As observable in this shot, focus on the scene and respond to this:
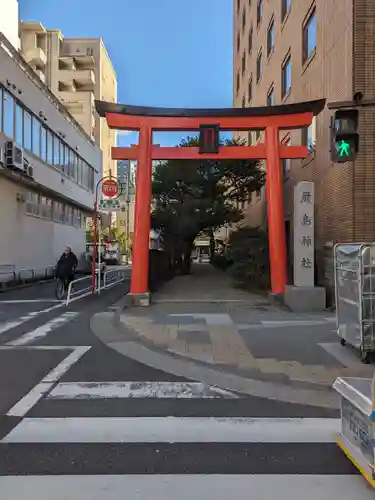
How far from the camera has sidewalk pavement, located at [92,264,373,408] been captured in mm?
6215

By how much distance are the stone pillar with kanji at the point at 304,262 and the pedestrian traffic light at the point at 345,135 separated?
603 centimetres

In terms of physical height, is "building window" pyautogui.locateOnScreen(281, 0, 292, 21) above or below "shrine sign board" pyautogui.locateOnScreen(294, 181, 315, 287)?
above

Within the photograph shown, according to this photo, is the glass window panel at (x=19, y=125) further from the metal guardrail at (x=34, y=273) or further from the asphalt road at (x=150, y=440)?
the asphalt road at (x=150, y=440)

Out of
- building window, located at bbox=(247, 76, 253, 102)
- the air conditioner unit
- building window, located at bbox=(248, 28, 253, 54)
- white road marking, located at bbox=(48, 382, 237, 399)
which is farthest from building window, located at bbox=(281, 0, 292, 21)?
white road marking, located at bbox=(48, 382, 237, 399)

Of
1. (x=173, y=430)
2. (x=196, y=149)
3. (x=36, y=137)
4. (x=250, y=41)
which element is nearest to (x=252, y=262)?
(x=196, y=149)

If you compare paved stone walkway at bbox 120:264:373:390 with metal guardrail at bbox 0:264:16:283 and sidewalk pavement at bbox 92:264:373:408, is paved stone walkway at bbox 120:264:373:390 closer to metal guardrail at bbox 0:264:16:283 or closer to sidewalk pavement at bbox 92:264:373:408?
sidewalk pavement at bbox 92:264:373:408

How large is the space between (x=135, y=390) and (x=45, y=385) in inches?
45.9

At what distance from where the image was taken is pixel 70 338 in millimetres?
9258

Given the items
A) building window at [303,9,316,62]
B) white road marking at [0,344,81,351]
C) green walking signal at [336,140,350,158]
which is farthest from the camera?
building window at [303,9,316,62]

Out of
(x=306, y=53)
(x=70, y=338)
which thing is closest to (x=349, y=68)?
(x=306, y=53)

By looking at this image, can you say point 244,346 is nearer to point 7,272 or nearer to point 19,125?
point 7,272

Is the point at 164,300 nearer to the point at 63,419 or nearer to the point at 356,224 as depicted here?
the point at 356,224

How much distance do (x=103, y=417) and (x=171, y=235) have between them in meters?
17.0
